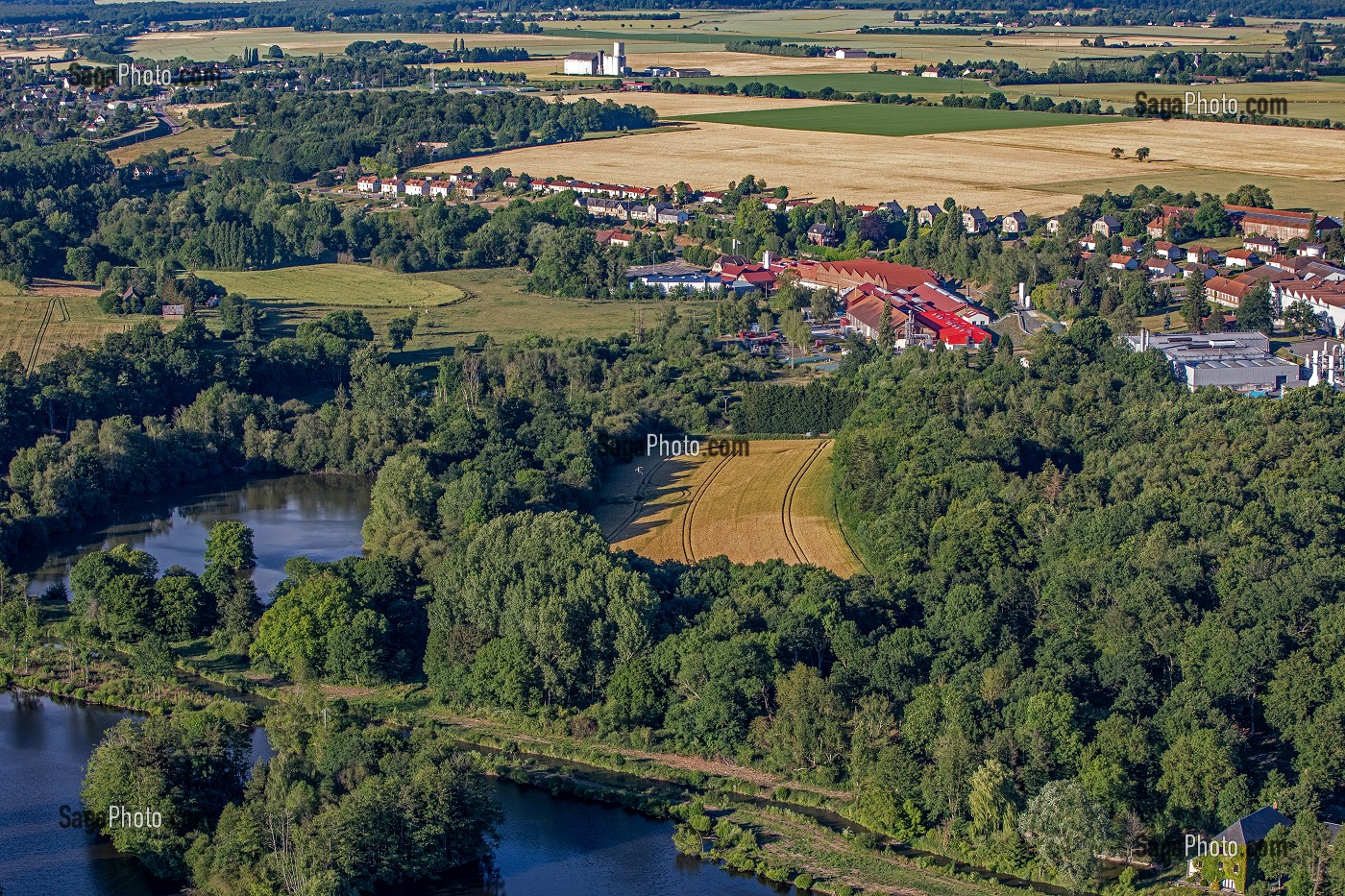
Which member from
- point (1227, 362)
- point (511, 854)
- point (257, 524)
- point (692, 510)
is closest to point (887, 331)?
point (1227, 362)

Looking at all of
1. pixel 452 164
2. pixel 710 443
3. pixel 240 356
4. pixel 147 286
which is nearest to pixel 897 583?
pixel 710 443

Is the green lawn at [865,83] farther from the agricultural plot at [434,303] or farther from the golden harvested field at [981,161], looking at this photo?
the agricultural plot at [434,303]

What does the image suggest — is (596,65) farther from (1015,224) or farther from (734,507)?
(734,507)

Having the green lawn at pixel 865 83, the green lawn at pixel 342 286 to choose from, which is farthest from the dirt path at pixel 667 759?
the green lawn at pixel 865 83

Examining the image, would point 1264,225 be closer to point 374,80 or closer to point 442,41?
point 374,80

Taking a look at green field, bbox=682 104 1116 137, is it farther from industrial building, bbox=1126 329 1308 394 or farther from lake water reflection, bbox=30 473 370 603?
lake water reflection, bbox=30 473 370 603
